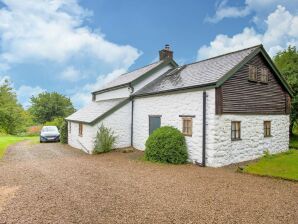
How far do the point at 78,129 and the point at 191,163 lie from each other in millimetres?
11569

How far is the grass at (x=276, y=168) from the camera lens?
11.7 metres

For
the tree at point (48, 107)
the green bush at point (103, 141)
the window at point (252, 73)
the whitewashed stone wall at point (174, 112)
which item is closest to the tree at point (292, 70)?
the window at point (252, 73)

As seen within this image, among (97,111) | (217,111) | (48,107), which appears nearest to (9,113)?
(48,107)

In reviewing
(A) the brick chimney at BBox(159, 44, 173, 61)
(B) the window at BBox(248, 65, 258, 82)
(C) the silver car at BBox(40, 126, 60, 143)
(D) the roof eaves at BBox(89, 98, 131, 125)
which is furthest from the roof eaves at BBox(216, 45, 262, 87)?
(C) the silver car at BBox(40, 126, 60, 143)

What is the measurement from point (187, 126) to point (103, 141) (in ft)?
21.8

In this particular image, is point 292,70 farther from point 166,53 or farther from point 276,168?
point 276,168

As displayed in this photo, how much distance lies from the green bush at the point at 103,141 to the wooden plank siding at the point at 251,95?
875 centimetres

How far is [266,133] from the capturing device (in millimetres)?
17047

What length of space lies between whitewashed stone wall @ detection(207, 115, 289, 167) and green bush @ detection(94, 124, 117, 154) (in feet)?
26.3

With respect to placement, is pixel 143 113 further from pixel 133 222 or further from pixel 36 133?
pixel 36 133

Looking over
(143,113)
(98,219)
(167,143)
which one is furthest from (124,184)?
(143,113)

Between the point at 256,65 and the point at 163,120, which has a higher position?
the point at 256,65

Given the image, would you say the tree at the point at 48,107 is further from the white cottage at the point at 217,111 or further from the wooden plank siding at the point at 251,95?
the wooden plank siding at the point at 251,95

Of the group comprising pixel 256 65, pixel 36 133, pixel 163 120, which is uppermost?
pixel 256 65
